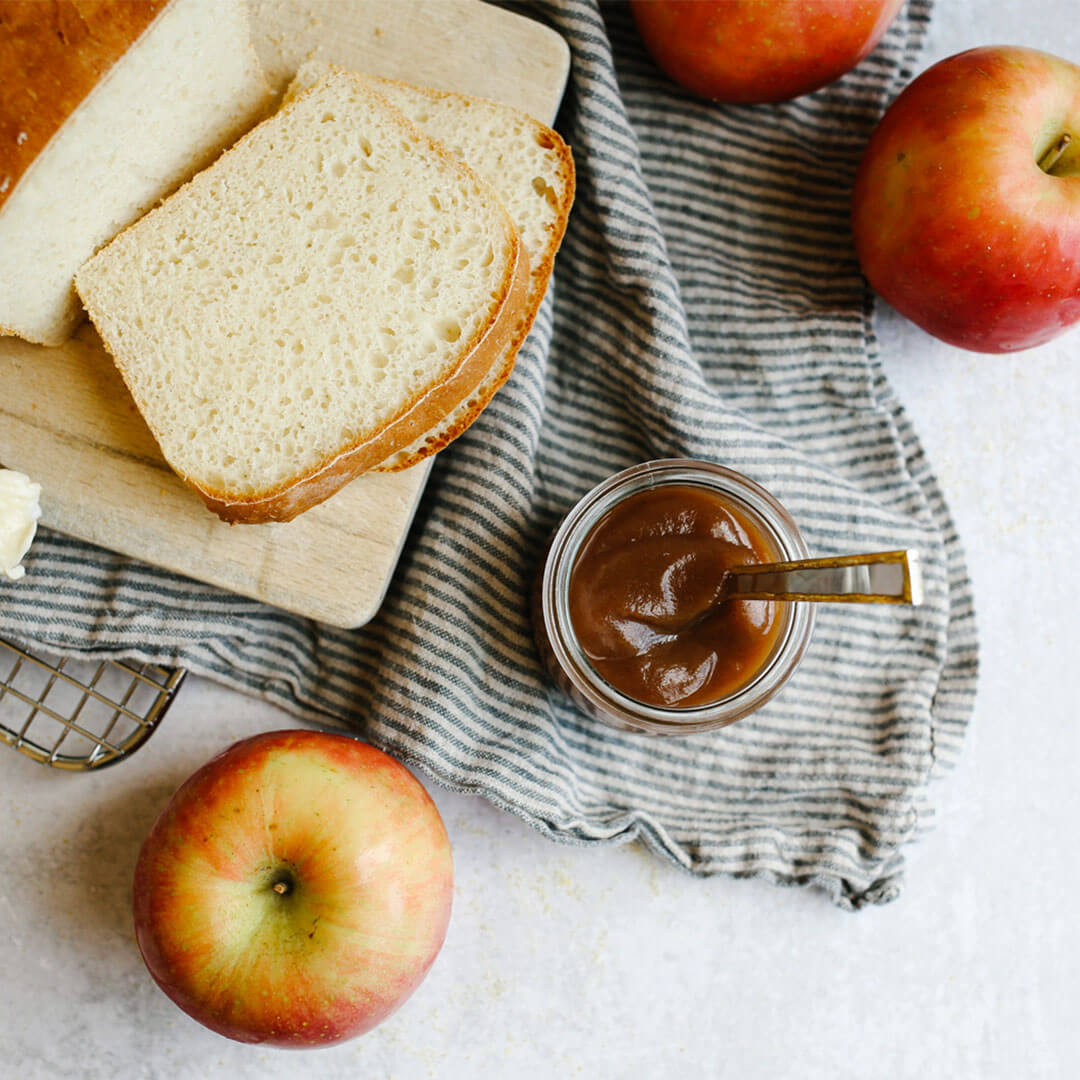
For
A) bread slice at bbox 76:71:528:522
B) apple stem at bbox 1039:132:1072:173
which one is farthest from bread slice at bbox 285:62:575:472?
apple stem at bbox 1039:132:1072:173

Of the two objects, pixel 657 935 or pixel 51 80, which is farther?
pixel 657 935

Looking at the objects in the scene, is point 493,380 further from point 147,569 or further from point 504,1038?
point 504,1038

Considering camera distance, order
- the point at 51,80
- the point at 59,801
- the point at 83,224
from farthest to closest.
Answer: the point at 59,801 → the point at 83,224 → the point at 51,80

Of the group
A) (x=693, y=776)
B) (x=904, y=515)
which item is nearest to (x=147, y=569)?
(x=693, y=776)

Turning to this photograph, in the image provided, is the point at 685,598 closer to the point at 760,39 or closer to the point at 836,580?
the point at 836,580

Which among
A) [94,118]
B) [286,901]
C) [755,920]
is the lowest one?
[755,920]

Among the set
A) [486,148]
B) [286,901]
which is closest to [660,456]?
[486,148]

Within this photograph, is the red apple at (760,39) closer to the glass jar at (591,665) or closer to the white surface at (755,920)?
the white surface at (755,920)

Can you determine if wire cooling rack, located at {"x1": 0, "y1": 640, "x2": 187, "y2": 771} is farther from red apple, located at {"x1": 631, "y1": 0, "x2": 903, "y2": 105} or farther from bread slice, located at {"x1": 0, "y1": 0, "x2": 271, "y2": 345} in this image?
red apple, located at {"x1": 631, "y1": 0, "x2": 903, "y2": 105}
